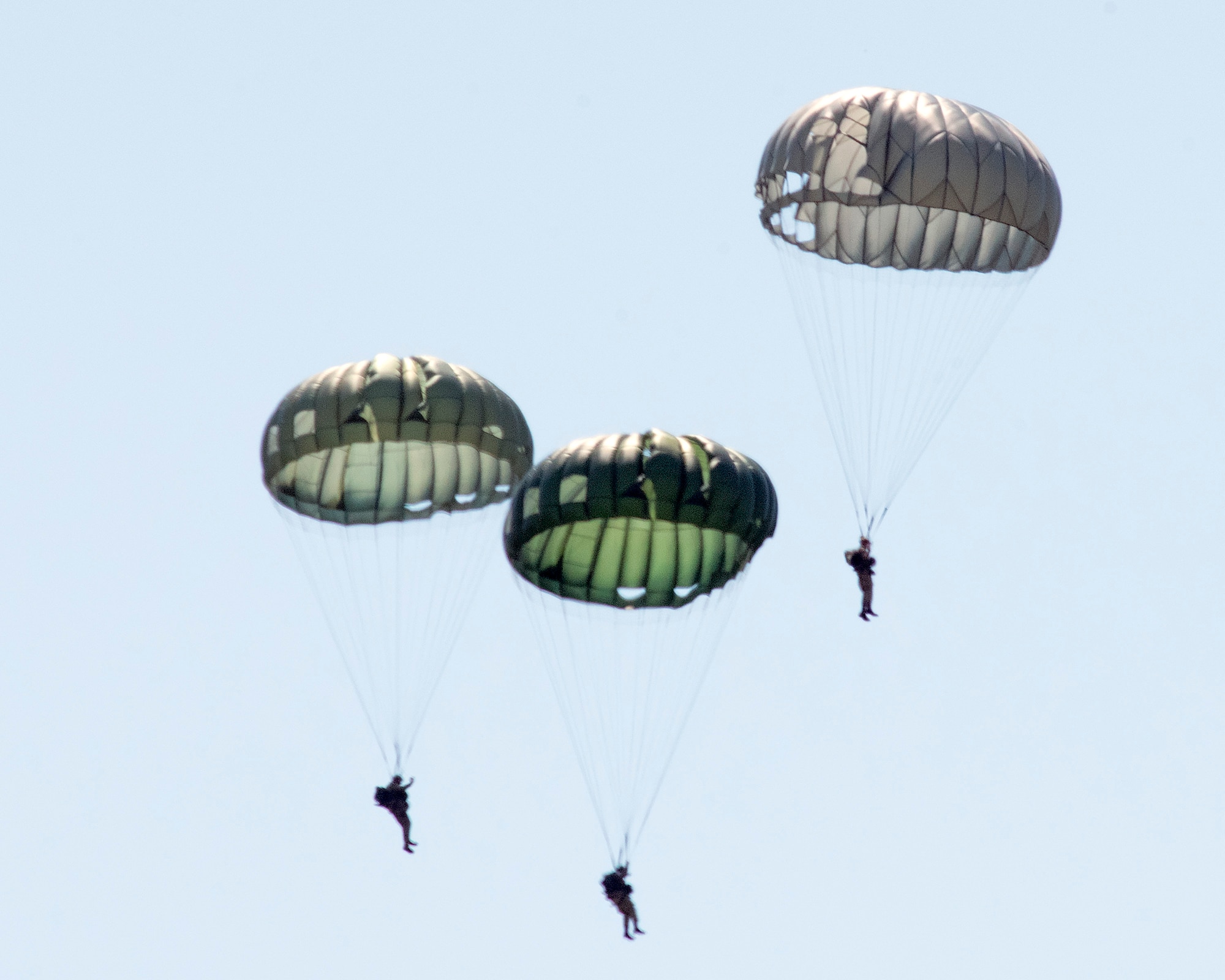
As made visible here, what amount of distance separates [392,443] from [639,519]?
4136 mm

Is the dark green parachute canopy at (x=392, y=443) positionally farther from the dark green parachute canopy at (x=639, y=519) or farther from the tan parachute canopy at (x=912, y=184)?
the tan parachute canopy at (x=912, y=184)

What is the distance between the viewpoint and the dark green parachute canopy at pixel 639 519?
36062 mm

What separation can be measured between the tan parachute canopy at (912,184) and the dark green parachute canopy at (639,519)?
317cm

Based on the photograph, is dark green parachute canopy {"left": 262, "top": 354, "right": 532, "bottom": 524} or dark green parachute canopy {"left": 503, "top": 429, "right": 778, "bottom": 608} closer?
dark green parachute canopy {"left": 503, "top": 429, "right": 778, "bottom": 608}

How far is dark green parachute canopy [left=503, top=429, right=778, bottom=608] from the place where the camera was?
3606 centimetres

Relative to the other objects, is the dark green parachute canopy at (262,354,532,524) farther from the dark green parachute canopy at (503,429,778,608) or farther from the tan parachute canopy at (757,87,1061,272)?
the tan parachute canopy at (757,87,1061,272)

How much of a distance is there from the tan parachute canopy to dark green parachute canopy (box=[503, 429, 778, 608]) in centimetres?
317

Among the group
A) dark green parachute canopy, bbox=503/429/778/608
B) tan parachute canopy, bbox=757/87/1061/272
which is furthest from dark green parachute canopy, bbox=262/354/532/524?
tan parachute canopy, bbox=757/87/1061/272

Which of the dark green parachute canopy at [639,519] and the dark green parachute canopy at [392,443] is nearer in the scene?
the dark green parachute canopy at [639,519]

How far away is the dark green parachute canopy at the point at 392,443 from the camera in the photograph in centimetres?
3791

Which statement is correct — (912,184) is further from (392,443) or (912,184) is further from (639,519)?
(392,443)

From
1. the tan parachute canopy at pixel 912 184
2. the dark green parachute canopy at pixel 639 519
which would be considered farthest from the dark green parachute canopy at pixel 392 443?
the tan parachute canopy at pixel 912 184

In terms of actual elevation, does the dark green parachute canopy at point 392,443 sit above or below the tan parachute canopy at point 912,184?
below

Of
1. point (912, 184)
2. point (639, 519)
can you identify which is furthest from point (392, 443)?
point (912, 184)
